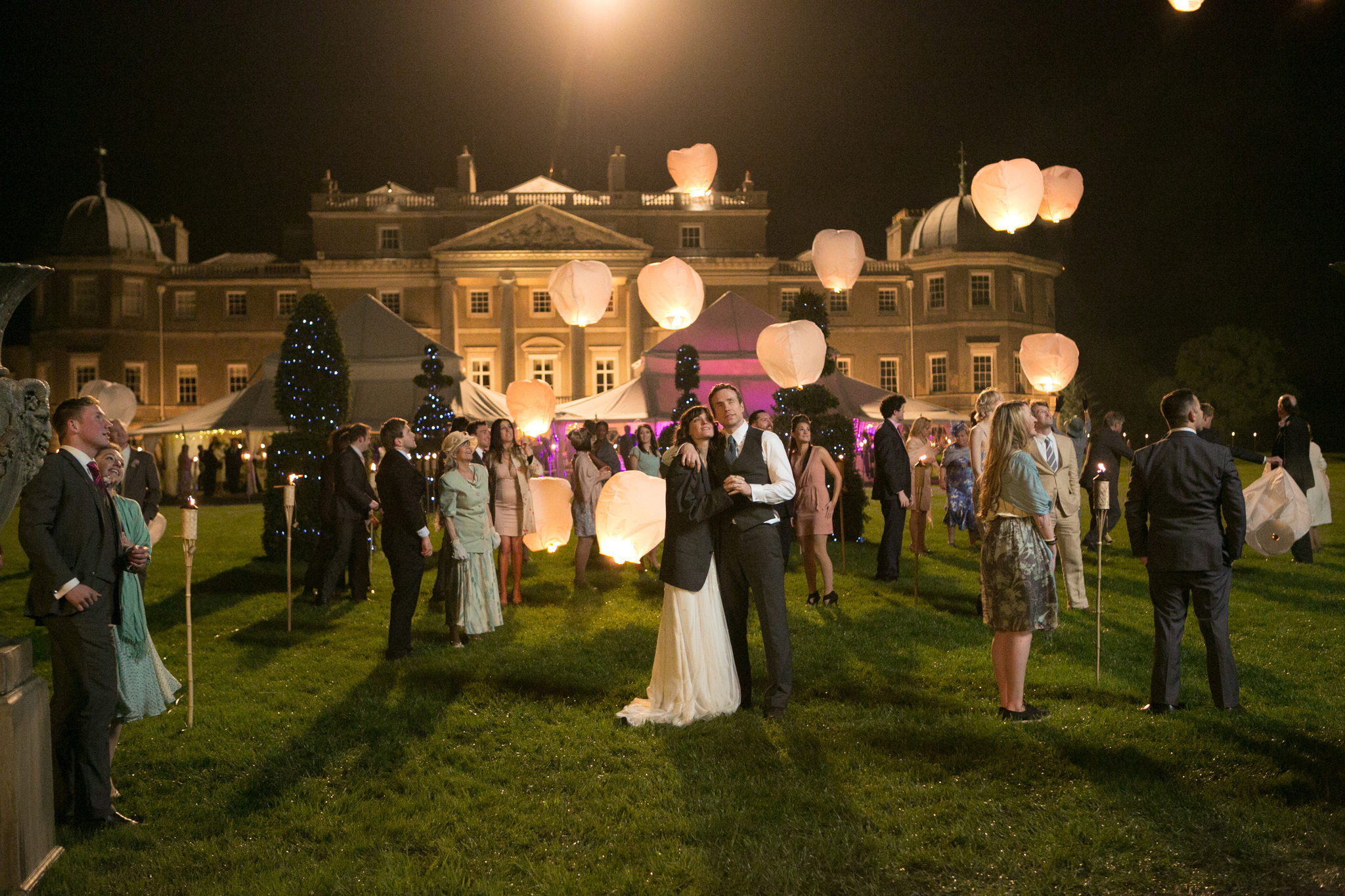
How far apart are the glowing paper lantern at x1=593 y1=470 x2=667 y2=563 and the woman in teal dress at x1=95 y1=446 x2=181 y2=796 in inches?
144

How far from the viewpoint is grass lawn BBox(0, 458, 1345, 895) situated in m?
3.78

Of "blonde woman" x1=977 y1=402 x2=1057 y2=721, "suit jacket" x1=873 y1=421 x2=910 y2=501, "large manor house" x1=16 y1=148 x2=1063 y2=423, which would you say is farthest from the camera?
"large manor house" x1=16 y1=148 x2=1063 y2=423

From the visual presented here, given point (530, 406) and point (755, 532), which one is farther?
point (530, 406)

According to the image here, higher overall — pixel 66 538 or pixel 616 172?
pixel 616 172

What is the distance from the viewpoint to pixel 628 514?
26.2 ft

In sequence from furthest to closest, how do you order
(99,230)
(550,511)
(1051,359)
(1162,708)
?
1. (99,230)
2. (1051,359)
3. (550,511)
4. (1162,708)

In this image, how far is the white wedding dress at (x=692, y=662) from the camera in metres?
5.66

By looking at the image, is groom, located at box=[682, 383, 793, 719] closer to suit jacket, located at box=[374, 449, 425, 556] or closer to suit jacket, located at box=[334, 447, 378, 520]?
suit jacket, located at box=[374, 449, 425, 556]

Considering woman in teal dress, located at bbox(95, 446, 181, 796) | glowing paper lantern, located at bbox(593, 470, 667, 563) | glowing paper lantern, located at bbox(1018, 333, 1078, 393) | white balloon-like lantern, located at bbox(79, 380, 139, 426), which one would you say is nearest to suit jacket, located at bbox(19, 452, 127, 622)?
woman in teal dress, located at bbox(95, 446, 181, 796)

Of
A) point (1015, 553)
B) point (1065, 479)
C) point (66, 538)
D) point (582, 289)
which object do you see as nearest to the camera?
point (66, 538)

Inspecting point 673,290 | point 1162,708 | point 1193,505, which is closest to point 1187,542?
point 1193,505

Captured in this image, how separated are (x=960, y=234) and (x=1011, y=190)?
→ 43.2 metres

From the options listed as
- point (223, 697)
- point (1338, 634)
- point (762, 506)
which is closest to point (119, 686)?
point (223, 697)

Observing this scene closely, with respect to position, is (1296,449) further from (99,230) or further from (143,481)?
(99,230)
